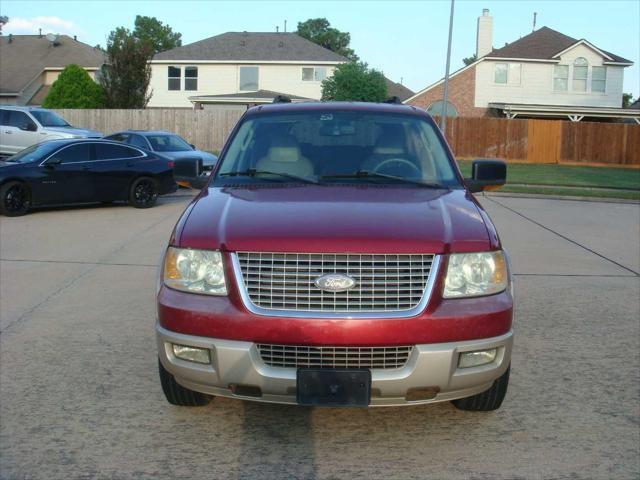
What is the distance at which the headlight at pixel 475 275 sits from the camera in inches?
155

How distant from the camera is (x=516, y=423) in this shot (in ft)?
14.9

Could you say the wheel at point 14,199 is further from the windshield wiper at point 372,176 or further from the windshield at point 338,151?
the windshield wiper at point 372,176

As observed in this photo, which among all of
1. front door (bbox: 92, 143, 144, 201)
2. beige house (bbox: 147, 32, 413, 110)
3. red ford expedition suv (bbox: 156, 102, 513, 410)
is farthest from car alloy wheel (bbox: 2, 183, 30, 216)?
beige house (bbox: 147, 32, 413, 110)

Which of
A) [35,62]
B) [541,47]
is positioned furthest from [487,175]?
[35,62]

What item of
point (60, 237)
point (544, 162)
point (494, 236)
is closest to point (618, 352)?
point (494, 236)

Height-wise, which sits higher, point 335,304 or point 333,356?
point 335,304

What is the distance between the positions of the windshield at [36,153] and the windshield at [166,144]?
191 inches

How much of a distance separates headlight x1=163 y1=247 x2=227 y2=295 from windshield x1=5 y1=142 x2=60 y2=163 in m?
11.4

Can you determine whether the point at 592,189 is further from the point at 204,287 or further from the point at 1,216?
the point at 204,287

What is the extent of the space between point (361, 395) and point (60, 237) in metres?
9.10

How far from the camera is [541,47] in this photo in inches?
1770

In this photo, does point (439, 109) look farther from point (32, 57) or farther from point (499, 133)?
point (32, 57)

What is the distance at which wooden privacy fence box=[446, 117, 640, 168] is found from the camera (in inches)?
1469

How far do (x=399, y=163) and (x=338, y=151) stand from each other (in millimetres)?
426
